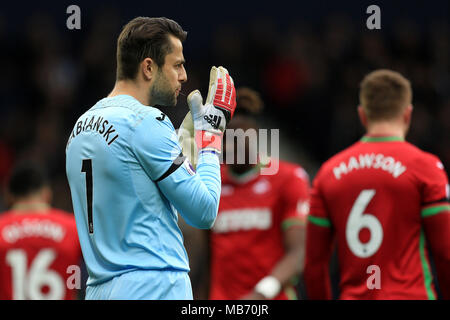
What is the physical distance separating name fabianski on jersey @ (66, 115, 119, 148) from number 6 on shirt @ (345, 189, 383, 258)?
6.10ft

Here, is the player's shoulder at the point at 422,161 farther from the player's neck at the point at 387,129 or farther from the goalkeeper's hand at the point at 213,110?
the goalkeeper's hand at the point at 213,110

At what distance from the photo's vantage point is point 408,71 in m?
10.2

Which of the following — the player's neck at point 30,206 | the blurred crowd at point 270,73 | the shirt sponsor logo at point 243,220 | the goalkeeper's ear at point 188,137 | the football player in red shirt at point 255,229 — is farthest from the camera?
the blurred crowd at point 270,73

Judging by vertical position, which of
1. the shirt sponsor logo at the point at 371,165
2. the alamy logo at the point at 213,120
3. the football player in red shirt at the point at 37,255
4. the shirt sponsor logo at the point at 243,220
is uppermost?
the alamy logo at the point at 213,120

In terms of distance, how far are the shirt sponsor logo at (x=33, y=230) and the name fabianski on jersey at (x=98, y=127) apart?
2.89 m

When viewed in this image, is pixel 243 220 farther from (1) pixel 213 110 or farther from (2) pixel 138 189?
(2) pixel 138 189

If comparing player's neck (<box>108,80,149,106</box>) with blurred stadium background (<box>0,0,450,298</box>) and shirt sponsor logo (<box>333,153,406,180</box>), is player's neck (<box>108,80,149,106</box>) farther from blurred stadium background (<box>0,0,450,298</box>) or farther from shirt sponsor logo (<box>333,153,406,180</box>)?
blurred stadium background (<box>0,0,450,298</box>)

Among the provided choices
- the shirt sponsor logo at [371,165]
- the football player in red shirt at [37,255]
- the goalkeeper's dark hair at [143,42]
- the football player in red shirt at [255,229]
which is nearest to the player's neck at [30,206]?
the football player in red shirt at [37,255]

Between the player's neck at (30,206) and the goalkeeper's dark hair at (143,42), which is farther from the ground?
the goalkeeper's dark hair at (143,42)

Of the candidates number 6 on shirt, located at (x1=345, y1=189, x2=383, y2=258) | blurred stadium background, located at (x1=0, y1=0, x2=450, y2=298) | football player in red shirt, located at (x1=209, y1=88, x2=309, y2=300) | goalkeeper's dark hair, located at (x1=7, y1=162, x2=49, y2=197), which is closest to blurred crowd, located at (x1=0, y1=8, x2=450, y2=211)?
blurred stadium background, located at (x1=0, y1=0, x2=450, y2=298)

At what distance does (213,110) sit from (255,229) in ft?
7.58

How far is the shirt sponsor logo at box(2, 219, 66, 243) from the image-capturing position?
5895mm

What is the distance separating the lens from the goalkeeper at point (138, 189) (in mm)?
2977

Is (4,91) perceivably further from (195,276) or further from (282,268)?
(282,268)
